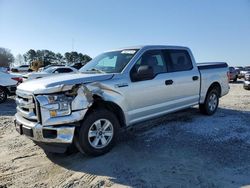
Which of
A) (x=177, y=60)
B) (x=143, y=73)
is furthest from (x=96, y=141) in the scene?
(x=177, y=60)

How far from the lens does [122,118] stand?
5207mm

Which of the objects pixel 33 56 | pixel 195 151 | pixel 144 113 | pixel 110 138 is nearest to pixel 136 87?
pixel 144 113

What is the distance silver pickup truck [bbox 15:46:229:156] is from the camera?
4.31 metres

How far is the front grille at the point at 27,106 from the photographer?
4.46 meters

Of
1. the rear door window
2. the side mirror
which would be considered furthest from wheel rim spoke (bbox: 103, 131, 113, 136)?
the rear door window

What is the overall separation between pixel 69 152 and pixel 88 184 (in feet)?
4.50

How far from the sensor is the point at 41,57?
76.4m

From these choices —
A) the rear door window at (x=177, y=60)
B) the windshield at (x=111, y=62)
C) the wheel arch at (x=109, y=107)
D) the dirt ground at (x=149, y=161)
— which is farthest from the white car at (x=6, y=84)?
the wheel arch at (x=109, y=107)

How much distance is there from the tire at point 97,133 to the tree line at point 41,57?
200 ft

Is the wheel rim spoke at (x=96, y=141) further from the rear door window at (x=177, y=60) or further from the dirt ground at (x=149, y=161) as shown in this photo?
the rear door window at (x=177, y=60)

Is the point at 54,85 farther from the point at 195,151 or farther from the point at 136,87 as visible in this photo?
the point at 195,151

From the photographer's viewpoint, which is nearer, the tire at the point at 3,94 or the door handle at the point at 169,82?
the door handle at the point at 169,82

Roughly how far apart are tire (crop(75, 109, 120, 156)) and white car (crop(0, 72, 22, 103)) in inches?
319

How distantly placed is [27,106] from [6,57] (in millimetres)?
86372
